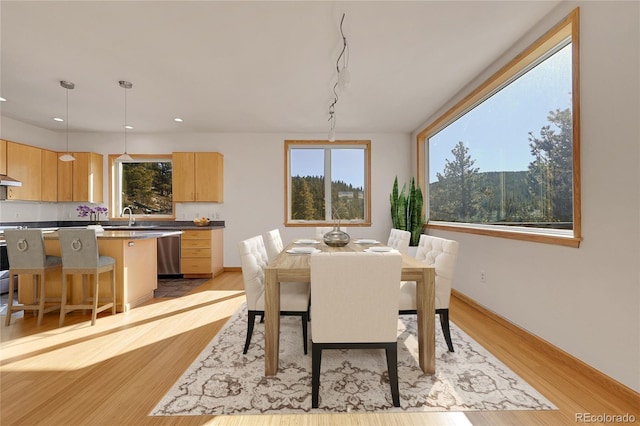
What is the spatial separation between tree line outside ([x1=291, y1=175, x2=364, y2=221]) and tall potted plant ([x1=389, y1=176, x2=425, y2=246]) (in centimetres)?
93

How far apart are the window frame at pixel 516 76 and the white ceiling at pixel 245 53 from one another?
0.62 ft

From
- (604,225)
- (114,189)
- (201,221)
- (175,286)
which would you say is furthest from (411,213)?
(114,189)

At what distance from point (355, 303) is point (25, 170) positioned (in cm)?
578

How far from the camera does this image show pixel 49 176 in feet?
16.2

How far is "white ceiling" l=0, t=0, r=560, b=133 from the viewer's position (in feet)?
7.14

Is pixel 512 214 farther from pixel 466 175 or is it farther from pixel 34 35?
pixel 34 35

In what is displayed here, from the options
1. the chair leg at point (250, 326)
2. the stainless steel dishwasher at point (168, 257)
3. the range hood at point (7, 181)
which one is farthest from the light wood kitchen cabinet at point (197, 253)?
the chair leg at point (250, 326)

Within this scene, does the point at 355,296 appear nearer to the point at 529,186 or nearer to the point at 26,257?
the point at 529,186

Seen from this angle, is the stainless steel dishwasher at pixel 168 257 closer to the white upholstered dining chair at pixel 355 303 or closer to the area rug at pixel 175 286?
the area rug at pixel 175 286

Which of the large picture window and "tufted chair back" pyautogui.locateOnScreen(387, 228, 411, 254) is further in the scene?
the large picture window

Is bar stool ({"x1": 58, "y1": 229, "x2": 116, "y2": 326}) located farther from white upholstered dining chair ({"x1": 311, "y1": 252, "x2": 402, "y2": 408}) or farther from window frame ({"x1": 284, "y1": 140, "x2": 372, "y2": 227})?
window frame ({"x1": 284, "y1": 140, "x2": 372, "y2": 227})

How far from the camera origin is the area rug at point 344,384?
1.62 meters

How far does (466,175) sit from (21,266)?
5.05 meters

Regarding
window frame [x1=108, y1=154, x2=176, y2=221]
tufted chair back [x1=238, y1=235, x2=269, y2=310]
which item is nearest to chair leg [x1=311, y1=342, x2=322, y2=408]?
tufted chair back [x1=238, y1=235, x2=269, y2=310]
